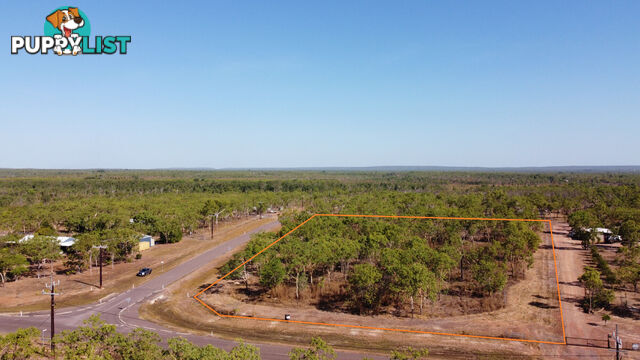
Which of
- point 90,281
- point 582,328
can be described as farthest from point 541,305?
point 90,281

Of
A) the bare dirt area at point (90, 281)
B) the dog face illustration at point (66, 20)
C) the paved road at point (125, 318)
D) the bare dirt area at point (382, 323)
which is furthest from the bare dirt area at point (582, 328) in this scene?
the bare dirt area at point (90, 281)

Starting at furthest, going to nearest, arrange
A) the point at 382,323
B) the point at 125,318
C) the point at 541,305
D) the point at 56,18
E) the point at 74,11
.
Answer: the point at 541,305 < the point at 125,318 < the point at 382,323 < the point at 74,11 < the point at 56,18

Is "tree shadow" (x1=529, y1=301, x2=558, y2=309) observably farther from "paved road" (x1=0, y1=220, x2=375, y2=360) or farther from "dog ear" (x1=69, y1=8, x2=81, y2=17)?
"dog ear" (x1=69, y1=8, x2=81, y2=17)

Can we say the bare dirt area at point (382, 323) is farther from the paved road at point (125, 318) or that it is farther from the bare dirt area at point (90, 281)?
the bare dirt area at point (90, 281)

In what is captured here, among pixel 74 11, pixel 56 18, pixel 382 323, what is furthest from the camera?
pixel 382 323

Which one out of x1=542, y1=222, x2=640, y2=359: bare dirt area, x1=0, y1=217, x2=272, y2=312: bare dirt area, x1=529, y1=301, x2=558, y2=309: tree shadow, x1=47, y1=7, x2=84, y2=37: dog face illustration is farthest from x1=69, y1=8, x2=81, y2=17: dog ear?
x1=529, y1=301, x2=558, y2=309: tree shadow

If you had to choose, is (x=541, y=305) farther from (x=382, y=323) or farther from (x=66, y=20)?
(x=66, y=20)

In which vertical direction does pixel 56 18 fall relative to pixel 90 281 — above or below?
above

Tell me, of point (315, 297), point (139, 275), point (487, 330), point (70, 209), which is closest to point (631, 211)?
point (487, 330)
